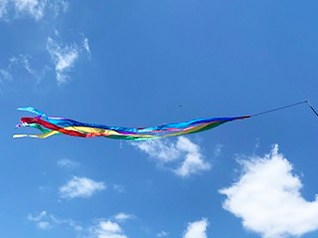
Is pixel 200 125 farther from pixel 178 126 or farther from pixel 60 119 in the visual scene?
pixel 60 119

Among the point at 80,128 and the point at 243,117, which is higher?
the point at 80,128

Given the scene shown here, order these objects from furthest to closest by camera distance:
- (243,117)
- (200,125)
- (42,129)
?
1. (42,129)
2. (200,125)
3. (243,117)

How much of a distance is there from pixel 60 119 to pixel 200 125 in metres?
8.27

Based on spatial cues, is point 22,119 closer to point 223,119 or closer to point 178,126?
point 178,126

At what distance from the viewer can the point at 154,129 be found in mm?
28891

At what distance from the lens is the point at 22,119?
30.2 metres

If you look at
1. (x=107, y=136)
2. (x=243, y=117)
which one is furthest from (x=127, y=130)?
(x=243, y=117)

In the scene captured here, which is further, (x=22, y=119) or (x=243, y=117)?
(x=22, y=119)

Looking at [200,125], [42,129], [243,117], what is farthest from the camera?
[42,129]

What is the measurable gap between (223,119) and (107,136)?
21.9ft

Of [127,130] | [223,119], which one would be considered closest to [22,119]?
[127,130]

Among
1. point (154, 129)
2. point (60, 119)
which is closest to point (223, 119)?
point (154, 129)

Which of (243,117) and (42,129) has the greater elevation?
(42,129)

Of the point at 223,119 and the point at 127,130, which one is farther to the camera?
the point at 127,130
